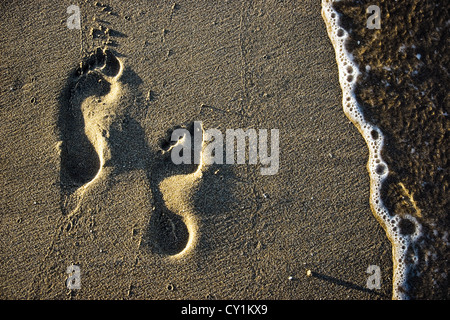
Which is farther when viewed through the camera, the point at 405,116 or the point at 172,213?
the point at 405,116

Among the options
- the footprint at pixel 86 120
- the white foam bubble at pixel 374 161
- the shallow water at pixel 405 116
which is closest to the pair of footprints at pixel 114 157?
the footprint at pixel 86 120

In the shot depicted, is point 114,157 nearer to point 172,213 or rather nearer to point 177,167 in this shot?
point 177,167

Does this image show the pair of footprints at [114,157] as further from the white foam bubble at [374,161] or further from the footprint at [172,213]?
the white foam bubble at [374,161]

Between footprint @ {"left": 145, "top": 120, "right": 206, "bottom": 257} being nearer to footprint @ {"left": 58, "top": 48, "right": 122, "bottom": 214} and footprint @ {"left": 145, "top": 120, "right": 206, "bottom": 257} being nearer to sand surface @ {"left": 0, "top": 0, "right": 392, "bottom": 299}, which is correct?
sand surface @ {"left": 0, "top": 0, "right": 392, "bottom": 299}

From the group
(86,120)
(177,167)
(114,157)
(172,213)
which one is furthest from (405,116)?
(86,120)

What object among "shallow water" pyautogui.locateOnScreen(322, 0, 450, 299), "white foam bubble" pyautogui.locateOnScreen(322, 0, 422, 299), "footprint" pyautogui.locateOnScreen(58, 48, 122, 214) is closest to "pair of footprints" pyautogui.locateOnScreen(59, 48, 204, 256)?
"footprint" pyautogui.locateOnScreen(58, 48, 122, 214)
